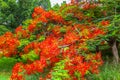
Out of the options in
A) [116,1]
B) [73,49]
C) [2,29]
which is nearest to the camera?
[73,49]

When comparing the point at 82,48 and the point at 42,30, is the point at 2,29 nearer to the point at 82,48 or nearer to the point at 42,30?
the point at 42,30

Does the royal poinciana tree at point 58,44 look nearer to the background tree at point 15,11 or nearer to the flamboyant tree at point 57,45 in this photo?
the flamboyant tree at point 57,45

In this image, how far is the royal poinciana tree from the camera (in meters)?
8.60

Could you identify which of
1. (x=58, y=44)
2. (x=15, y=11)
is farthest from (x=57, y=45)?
(x=15, y=11)

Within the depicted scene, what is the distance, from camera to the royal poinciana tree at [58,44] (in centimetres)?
860

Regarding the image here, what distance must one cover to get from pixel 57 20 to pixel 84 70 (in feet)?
11.2

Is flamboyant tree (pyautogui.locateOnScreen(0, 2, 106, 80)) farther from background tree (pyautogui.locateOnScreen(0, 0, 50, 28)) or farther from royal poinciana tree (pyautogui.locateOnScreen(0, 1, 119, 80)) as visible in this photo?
background tree (pyautogui.locateOnScreen(0, 0, 50, 28))

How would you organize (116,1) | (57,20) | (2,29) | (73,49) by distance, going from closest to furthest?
(73,49) → (116,1) → (57,20) → (2,29)

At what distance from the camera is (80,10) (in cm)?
1173

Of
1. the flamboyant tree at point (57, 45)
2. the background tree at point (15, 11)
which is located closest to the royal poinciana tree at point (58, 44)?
the flamboyant tree at point (57, 45)

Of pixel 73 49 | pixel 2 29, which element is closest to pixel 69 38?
pixel 73 49

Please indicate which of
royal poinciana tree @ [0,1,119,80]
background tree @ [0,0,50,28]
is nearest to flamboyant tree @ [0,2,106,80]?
royal poinciana tree @ [0,1,119,80]

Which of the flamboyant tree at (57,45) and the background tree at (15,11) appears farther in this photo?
the background tree at (15,11)

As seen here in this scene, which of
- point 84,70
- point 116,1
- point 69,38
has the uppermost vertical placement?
point 116,1
